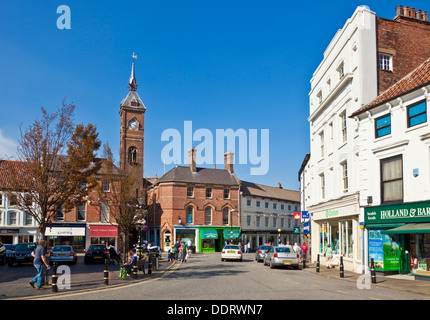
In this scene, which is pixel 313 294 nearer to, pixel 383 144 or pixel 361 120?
pixel 383 144

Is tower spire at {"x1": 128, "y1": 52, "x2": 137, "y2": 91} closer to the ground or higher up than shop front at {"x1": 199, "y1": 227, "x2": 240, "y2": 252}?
higher up

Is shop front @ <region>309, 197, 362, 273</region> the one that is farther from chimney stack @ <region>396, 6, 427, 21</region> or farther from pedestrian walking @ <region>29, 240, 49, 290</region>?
pedestrian walking @ <region>29, 240, 49, 290</region>

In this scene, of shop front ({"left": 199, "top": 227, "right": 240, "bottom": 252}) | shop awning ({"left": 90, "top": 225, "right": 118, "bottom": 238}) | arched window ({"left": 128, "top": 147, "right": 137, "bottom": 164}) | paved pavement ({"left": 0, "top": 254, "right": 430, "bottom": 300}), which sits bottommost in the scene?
shop front ({"left": 199, "top": 227, "right": 240, "bottom": 252})

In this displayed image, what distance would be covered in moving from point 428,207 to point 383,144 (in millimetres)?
4194

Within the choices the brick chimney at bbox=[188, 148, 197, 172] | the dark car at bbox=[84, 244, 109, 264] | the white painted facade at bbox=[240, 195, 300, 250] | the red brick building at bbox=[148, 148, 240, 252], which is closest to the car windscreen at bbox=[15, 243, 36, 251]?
the dark car at bbox=[84, 244, 109, 264]

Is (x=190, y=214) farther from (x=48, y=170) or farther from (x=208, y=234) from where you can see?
(x=48, y=170)

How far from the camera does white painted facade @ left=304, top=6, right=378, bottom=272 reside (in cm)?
2273

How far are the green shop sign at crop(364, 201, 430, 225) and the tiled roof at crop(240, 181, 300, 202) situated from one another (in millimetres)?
42978

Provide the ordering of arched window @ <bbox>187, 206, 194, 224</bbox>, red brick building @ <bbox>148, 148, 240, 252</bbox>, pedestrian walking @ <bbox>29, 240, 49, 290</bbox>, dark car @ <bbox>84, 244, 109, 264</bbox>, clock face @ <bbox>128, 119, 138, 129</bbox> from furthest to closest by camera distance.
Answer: clock face @ <bbox>128, 119, 138, 129</bbox>
arched window @ <bbox>187, 206, 194, 224</bbox>
red brick building @ <bbox>148, 148, 240, 252</bbox>
dark car @ <bbox>84, 244, 109, 264</bbox>
pedestrian walking @ <bbox>29, 240, 49, 290</bbox>

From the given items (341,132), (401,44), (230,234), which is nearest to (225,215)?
(230,234)

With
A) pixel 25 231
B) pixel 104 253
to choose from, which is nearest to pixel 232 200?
pixel 25 231

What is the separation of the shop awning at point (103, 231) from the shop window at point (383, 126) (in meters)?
42.4

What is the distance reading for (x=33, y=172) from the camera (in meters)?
18.8

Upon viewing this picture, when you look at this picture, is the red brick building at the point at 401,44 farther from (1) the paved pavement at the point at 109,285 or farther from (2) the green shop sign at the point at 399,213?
(1) the paved pavement at the point at 109,285
